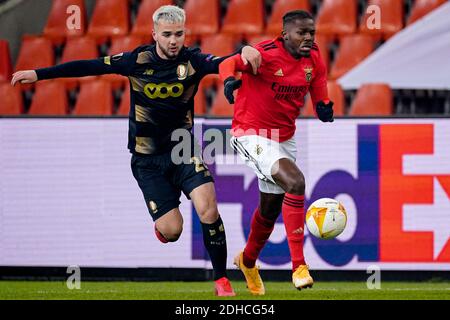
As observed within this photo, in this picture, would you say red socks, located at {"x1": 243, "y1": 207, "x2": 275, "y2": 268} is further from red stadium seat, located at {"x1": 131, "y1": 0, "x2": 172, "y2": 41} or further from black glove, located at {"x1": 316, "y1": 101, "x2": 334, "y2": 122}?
red stadium seat, located at {"x1": 131, "y1": 0, "x2": 172, "y2": 41}

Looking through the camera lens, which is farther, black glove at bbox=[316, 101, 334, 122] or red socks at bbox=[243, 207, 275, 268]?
red socks at bbox=[243, 207, 275, 268]

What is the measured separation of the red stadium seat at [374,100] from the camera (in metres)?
11.6

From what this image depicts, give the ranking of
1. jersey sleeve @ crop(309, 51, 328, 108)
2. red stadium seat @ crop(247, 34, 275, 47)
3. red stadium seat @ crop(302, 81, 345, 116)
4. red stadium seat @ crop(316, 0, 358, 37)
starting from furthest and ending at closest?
red stadium seat @ crop(316, 0, 358, 37), red stadium seat @ crop(247, 34, 275, 47), red stadium seat @ crop(302, 81, 345, 116), jersey sleeve @ crop(309, 51, 328, 108)

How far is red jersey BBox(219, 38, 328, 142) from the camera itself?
8.07 m

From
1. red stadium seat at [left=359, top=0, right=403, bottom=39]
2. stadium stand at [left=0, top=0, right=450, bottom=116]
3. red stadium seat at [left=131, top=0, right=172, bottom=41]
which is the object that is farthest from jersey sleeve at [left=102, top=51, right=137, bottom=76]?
red stadium seat at [left=359, top=0, right=403, bottom=39]

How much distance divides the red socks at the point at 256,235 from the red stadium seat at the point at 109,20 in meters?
5.50

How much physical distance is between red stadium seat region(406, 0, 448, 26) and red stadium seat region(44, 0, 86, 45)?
13.0 ft

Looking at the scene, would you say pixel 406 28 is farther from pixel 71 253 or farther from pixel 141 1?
pixel 71 253

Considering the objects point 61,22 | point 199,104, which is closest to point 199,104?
point 199,104

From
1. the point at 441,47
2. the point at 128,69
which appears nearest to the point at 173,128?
the point at 128,69

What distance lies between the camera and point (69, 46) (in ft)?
43.2

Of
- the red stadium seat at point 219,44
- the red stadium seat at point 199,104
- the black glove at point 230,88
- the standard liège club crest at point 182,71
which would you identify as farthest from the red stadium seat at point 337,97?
the black glove at point 230,88

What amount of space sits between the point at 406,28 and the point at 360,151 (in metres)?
2.43

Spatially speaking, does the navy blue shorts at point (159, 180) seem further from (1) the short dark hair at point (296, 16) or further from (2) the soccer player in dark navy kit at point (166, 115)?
(1) the short dark hair at point (296, 16)
